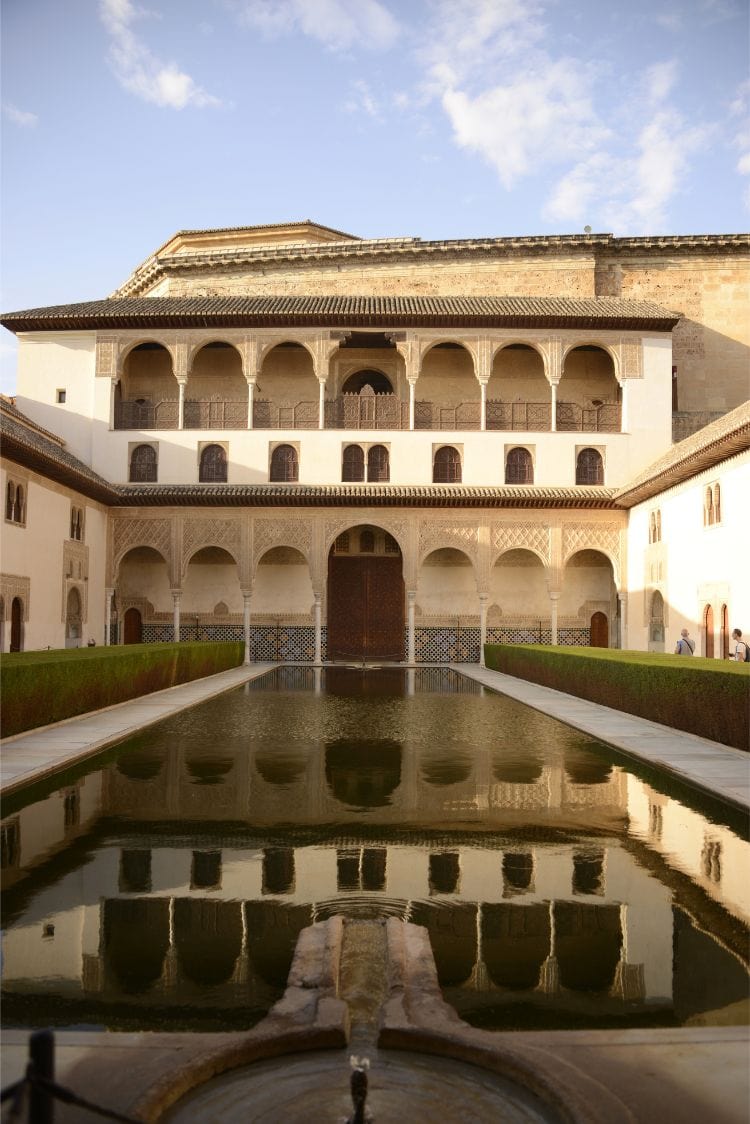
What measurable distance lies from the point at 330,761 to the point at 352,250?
1018 inches

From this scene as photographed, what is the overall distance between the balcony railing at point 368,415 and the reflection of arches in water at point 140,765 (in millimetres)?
19034

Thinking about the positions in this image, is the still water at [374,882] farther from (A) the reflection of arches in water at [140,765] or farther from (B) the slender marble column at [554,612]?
(B) the slender marble column at [554,612]

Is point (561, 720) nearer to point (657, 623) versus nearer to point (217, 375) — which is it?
point (657, 623)

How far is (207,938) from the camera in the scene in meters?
4.21

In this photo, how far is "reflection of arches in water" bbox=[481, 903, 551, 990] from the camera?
3805 mm

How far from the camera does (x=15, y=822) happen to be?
21.3ft

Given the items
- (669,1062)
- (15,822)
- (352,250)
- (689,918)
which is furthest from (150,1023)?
(352,250)

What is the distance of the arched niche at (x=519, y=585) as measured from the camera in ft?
93.8

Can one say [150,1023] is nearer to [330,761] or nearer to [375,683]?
[330,761]

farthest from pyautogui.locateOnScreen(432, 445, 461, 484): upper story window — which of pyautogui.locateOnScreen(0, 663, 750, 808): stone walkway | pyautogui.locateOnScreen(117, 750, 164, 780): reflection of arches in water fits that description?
pyautogui.locateOnScreen(117, 750, 164, 780): reflection of arches in water

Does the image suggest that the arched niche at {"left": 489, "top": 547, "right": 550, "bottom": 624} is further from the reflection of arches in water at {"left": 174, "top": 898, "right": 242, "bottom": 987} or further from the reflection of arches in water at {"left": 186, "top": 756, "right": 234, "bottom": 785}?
the reflection of arches in water at {"left": 174, "top": 898, "right": 242, "bottom": 987}

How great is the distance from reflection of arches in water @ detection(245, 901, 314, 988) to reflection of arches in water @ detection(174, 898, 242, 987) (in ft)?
0.21

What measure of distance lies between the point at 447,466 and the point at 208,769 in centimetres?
1959

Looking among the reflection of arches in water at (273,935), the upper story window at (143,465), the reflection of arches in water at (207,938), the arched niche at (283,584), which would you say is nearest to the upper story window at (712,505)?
the arched niche at (283,584)
